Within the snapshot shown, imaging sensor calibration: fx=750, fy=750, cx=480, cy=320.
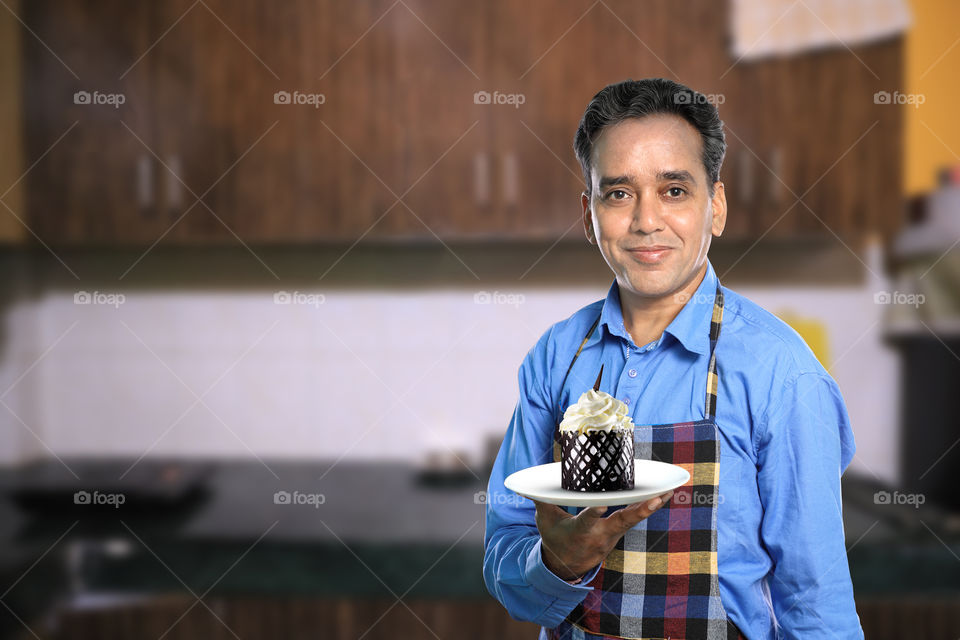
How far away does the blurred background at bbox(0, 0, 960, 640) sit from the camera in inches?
86.4

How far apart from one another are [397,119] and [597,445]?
5.58ft

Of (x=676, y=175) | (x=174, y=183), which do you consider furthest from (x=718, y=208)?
(x=174, y=183)

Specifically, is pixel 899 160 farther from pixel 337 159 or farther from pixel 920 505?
pixel 337 159

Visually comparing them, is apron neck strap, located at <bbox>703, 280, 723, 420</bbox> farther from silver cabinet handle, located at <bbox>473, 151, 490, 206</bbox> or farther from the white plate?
silver cabinet handle, located at <bbox>473, 151, 490, 206</bbox>

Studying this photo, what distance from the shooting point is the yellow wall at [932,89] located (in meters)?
2.43

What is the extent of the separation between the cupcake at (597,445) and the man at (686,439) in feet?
0.14

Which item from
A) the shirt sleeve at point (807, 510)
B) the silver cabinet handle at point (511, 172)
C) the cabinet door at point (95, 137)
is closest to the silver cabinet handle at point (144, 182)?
the cabinet door at point (95, 137)

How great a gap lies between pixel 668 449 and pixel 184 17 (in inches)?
85.8

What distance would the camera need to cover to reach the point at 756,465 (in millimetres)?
802

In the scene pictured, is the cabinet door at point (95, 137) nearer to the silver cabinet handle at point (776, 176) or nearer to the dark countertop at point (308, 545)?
the dark countertop at point (308, 545)

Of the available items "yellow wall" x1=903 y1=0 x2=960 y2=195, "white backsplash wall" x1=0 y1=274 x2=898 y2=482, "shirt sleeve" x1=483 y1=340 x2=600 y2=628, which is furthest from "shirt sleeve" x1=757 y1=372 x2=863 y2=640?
"yellow wall" x1=903 y1=0 x2=960 y2=195

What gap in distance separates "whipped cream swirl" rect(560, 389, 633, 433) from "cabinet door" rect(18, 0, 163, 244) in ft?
6.23

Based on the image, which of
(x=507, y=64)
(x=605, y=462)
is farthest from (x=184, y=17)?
(x=605, y=462)

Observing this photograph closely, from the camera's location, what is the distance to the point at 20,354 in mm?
2641
